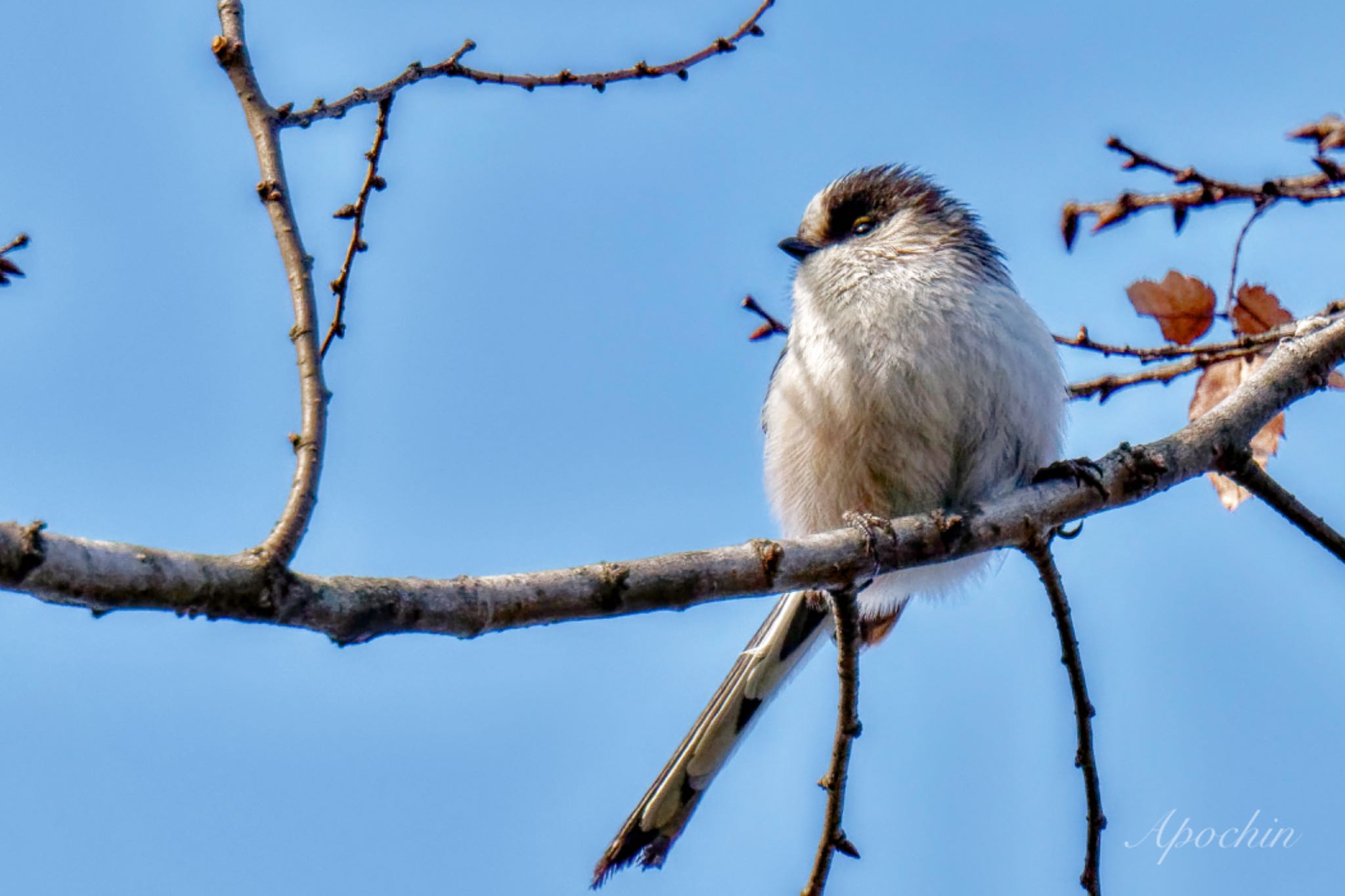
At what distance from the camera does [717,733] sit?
15.0ft

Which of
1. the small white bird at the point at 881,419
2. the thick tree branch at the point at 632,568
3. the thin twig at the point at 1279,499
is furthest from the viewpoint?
the small white bird at the point at 881,419

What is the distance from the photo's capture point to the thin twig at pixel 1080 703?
3.73 metres

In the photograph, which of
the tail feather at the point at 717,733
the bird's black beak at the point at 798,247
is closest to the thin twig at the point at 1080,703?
the tail feather at the point at 717,733

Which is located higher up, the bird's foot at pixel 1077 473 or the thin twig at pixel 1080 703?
the bird's foot at pixel 1077 473

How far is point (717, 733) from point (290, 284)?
239 cm

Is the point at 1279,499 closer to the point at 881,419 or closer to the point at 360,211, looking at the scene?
the point at 881,419

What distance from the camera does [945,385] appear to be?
4.39 m

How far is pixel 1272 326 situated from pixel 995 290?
0.95 m

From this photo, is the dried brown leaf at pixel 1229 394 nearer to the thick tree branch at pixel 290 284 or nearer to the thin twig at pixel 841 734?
the thin twig at pixel 841 734

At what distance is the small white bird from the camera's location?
Answer: 4398 millimetres

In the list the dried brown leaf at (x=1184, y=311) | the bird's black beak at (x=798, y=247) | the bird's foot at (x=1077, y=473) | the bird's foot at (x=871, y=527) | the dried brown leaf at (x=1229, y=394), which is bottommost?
the bird's foot at (x=871, y=527)

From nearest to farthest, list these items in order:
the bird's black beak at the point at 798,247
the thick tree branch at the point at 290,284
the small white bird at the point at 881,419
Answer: the thick tree branch at the point at 290,284 < the small white bird at the point at 881,419 < the bird's black beak at the point at 798,247

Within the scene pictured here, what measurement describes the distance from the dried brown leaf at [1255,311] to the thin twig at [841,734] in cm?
180

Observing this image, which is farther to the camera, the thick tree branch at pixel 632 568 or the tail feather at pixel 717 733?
the tail feather at pixel 717 733
